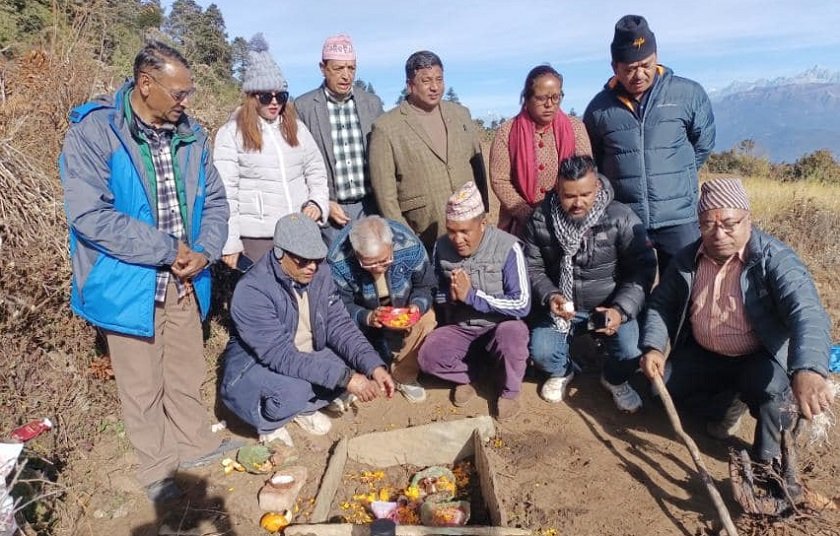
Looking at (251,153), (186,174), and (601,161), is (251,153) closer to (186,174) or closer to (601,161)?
(186,174)

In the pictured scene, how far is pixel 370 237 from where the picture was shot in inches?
135

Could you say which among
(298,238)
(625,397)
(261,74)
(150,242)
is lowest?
(625,397)

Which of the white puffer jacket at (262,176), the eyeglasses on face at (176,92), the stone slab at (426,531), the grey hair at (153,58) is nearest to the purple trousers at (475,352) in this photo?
the white puffer jacket at (262,176)

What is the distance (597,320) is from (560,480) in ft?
3.38

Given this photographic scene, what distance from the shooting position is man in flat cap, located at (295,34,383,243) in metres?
3.90

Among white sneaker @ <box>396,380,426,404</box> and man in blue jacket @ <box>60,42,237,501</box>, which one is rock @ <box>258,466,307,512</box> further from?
white sneaker @ <box>396,380,426,404</box>

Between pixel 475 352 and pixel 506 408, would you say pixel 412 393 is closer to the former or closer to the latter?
pixel 475 352

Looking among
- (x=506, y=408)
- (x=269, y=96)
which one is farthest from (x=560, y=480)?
(x=269, y=96)

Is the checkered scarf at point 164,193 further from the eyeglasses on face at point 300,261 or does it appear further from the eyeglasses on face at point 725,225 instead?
the eyeglasses on face at point 725,225

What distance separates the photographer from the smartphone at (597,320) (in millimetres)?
3549

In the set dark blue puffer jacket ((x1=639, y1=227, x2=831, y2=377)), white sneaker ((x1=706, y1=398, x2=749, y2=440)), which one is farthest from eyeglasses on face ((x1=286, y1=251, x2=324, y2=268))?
white sneaker ((x1=706, y1=398, x2=749, y2=440))

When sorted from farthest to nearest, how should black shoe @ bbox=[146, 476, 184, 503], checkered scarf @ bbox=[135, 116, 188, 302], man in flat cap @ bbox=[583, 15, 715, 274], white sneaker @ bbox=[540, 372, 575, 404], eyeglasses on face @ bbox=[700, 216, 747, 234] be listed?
white sneaker @ bbox=[540, 372, 575, 404] < man in flat cap @ bbox=[583, 15, 715, 274] < black shoe @ bbox=[146, 476, 184, 503] < checkered scarf @ bbox=[135, 116, 188, 302] < eyeglasses on face @ bbox=[700, 216, 747, 234]

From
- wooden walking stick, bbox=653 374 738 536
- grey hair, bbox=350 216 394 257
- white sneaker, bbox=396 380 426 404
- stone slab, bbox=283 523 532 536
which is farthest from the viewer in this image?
white sneaker, bbox=396 380 426 404

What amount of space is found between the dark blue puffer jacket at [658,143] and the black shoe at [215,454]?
3.04 meters
